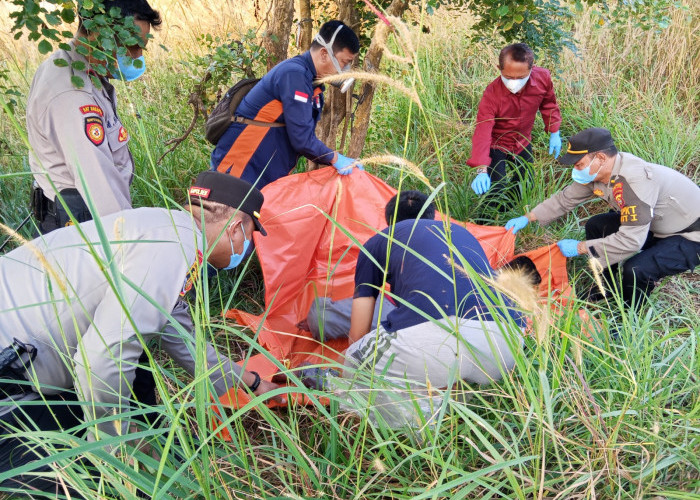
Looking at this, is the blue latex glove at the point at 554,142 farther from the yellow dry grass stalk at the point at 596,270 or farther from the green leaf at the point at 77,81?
the green leaf at the point at 77,81

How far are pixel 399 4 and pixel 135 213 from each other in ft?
7.88

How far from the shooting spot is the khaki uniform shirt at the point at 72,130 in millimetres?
2258

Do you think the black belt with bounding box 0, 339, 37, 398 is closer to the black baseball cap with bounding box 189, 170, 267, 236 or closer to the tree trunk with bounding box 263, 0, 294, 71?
the black baseball cap with bounding box 189, 170, 267, 236

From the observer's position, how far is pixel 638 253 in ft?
10.4

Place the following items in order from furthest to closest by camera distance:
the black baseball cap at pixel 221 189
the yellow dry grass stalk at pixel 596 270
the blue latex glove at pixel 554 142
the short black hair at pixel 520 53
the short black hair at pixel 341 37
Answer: the blue latex glove at pixel 554 142, the short black hair at pixel 520 53, the short black hair at pixel 341 37, the black baseball cap at pixel 221 189, the yellow dry grass stalk at pixel 596 270

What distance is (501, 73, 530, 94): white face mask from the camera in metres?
3.69

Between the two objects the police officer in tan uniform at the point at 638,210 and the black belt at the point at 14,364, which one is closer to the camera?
the black belt at the point at 14,364

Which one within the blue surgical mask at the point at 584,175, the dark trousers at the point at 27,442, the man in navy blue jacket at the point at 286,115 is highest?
the man in navy blue jacket at the point at 286,115

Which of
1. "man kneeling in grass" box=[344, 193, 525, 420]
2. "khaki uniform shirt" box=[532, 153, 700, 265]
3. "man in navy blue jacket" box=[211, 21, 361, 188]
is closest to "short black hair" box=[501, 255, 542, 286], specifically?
"khaki uniform shirt" box=[532, 153, 700, 265]

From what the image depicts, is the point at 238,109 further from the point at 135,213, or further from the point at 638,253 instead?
the point at 638,253

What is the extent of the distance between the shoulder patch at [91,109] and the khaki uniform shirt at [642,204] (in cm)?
241

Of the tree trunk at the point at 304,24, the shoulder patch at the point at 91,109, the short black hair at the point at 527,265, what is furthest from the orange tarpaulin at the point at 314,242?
the tree trunk at the point at 304,24

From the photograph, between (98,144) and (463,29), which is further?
(463,29)

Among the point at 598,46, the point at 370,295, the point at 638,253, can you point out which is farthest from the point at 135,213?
the point at 598,46
